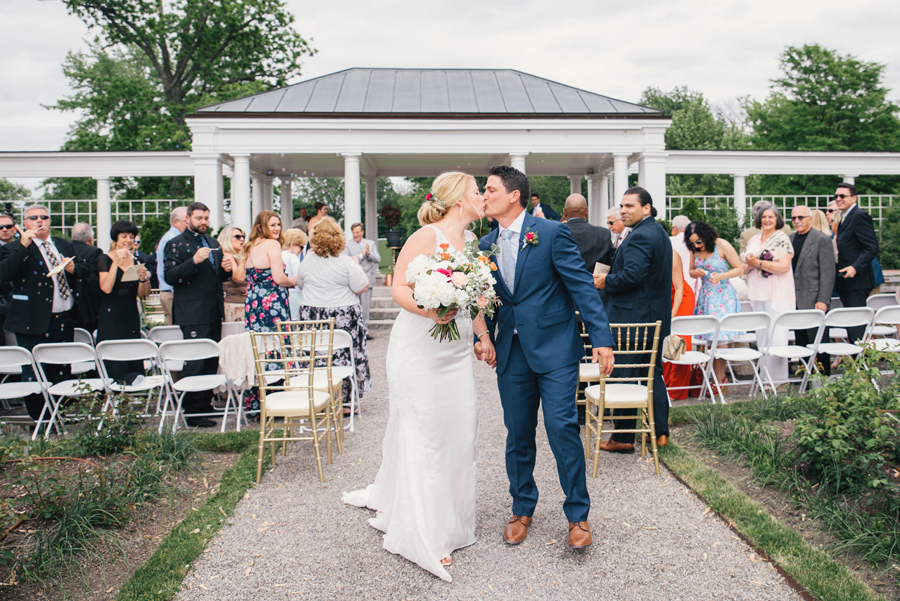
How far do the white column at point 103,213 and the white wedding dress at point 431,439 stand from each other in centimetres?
1891

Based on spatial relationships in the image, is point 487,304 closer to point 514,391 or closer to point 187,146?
point 514,391

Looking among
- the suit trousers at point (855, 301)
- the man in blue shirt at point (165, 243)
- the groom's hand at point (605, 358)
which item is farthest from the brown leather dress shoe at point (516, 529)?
the suit trousers at point (855, 301)

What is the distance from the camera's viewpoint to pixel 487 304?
362 centimetres

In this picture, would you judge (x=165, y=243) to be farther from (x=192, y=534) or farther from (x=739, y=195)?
(x=739, y=195)

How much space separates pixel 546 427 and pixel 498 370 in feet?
1.54

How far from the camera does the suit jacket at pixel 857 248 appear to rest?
317 inches

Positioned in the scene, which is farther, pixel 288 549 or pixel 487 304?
pixel 288 549

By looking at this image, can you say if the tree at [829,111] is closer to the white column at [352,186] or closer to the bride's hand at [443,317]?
the white column at [352,186]

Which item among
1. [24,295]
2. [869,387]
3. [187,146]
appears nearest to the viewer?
[869,387]

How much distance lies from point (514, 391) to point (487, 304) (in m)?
0.69

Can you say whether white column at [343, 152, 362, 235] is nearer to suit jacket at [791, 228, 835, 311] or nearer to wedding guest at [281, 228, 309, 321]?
wedding guest at [281, 228, 309, 321]

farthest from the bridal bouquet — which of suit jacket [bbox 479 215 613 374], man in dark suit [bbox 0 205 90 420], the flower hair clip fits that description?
man in dark suit [bbox 0 205 90 420]

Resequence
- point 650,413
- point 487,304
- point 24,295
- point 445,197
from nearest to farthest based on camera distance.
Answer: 1. point 487,304
2. point 445,197
3. point 650,413
4. point 24,295


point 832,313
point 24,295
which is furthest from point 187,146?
point 832,313
